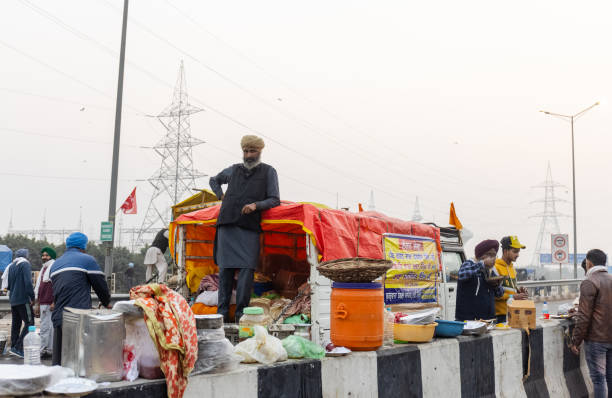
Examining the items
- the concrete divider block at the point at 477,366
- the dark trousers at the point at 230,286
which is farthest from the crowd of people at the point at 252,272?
the concrete divider block at the point at 477,366

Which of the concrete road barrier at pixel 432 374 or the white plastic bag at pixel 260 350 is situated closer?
the concrete road barrier at pixel 432 374

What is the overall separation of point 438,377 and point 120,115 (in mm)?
16369

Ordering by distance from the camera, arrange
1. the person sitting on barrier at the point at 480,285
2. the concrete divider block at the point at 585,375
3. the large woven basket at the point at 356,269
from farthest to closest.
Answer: the concrete divider block at the point at 585,375, the person sitting on barrier at the point at 480,285, the large woven basket at the point at 356,269

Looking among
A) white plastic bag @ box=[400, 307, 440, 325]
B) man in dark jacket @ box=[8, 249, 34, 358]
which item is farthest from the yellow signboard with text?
man in dark jacket @ box=[8, 249, 34, 358]

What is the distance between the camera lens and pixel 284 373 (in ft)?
12.6

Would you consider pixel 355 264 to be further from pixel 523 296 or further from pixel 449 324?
pixel 523 296

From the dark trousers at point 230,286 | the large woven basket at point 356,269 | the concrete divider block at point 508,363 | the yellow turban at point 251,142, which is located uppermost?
the yellow turban at point 251,142

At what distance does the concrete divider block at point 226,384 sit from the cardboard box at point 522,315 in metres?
4.02

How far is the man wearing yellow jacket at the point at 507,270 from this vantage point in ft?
25.0

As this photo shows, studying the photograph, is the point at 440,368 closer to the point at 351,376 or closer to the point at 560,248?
the point at 351,376

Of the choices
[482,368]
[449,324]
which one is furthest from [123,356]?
[482,368]

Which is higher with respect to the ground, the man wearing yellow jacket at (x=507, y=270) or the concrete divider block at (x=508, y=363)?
the man wearing yellow jacket at (x=507, y=270)

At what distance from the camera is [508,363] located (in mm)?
6168

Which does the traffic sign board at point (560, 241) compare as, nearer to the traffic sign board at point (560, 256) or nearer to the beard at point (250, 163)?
the traffic sign board at point (560, 256)
